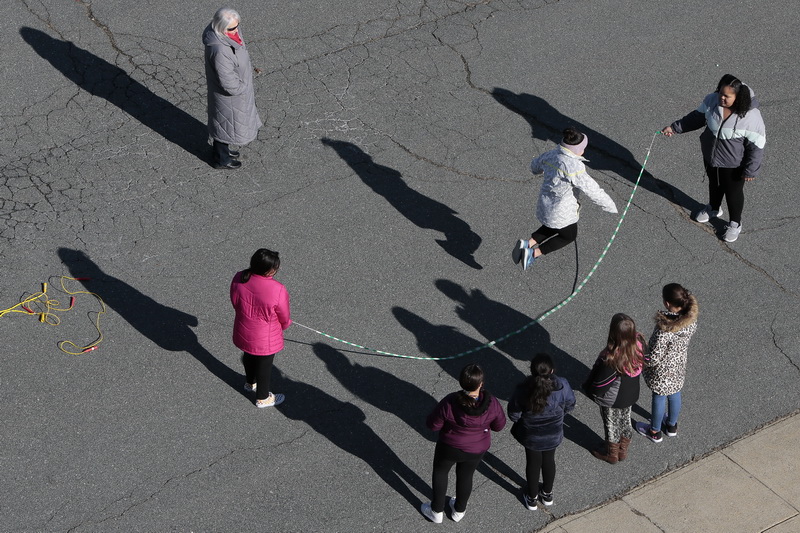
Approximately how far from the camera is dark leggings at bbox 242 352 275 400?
261 inches

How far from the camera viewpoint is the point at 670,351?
21.2 ft

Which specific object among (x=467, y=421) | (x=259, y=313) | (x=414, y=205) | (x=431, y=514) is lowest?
(x=431, y=514)

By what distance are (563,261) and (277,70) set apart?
4.06 metres

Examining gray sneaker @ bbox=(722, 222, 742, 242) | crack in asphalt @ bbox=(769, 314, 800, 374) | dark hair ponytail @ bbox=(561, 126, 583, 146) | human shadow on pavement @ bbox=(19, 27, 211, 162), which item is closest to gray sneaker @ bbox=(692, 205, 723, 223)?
gray sneaker @ bbox=(722, 222, 742, 242)

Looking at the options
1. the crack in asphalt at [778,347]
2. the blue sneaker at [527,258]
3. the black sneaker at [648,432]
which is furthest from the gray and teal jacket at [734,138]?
the black sneaker at [648,432]

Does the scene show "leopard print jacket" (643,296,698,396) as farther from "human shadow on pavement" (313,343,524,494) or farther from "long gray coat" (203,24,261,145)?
"long gray coat" (203,24,261,145)

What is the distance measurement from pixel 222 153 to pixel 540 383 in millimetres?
4492

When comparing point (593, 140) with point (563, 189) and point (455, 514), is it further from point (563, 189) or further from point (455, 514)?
point (455, 514)

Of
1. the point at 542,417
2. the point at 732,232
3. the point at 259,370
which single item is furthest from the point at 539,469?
the point at 732,232

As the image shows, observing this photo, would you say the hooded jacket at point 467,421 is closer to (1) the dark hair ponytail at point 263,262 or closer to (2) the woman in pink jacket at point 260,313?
(2) the woman in pink jacket at point 260,313

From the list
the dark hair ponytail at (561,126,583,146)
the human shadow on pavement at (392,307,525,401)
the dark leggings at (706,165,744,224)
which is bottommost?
the human shadow on pavement at (392,307,525,401)

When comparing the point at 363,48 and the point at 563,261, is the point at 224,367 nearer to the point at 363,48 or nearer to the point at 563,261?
the point at 563,261

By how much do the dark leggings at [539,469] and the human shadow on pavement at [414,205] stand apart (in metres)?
2.41

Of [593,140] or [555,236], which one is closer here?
[555,236]
